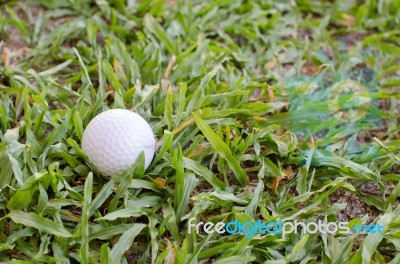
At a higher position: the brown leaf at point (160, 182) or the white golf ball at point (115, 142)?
the white golf ball at point (115, 142)

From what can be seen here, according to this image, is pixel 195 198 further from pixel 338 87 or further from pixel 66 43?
pixel 66 43

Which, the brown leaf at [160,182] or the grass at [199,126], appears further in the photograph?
the brown leaf at [160,182]

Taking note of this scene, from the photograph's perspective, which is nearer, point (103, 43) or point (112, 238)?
point (112, 238)

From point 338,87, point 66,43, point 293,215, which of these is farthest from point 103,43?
point 293,215

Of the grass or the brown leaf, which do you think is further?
the brown leaf
